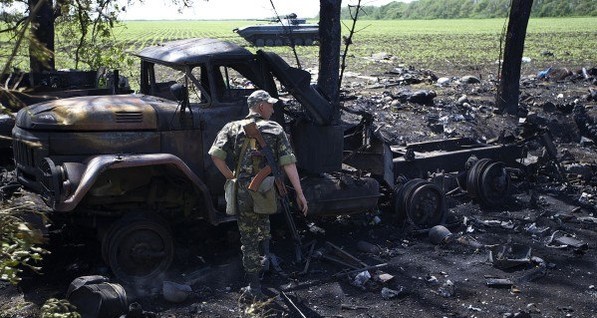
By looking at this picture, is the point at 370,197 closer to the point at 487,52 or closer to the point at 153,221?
the point at 153,221

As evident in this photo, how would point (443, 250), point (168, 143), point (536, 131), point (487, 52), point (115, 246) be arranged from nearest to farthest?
point (115, 246), point (168, 143), point (443, 250), point (536, 131), point (487, 52)

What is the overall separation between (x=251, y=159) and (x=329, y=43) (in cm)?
595

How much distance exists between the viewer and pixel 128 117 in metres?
7.07

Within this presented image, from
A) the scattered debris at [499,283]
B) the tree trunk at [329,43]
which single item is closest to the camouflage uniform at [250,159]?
the scattered debris at [499,283]

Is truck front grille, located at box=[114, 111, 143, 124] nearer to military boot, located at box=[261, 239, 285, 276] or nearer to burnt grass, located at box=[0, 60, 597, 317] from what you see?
burnt grass, located at box=[0, 60, 597, 317]

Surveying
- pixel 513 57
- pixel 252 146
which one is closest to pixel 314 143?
pixel 252 146

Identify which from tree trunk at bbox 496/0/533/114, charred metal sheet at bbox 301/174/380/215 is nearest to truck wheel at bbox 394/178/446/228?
charred metal sheet at bbox 301/174/380/215

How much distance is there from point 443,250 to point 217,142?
2984mm

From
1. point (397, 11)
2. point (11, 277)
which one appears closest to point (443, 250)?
point (11, 277)

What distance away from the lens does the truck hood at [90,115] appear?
6867mm

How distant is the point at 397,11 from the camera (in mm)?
107438

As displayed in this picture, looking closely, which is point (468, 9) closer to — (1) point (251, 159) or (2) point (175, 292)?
(1) point (251, 159)

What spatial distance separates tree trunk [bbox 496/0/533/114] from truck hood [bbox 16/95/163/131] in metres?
10.4

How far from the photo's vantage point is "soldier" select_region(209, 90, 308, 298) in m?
6.24
